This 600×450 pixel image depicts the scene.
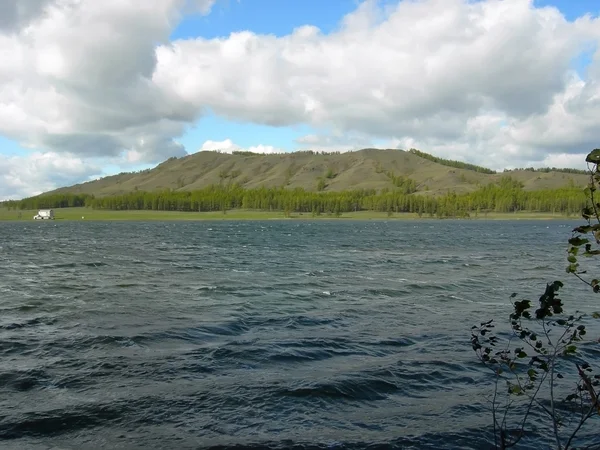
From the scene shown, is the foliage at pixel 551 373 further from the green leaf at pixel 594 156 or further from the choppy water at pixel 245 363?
the choppy water at pixel 245 363

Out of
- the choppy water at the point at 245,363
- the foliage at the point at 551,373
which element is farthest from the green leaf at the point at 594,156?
the choppy water at the point at 245,363

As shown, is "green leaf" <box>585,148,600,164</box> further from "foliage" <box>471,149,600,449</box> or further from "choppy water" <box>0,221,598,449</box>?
"choppy water" <box>0,221,598,449</box>

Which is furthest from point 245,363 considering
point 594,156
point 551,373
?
point 594,156

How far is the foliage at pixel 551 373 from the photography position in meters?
6.20

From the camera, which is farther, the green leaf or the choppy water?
the choppy water

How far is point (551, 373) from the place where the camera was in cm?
807

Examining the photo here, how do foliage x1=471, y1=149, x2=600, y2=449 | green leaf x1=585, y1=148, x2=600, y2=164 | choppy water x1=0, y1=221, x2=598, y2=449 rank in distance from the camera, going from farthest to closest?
1. choppy water x1=0, y1=221, x2=598, y2=449
2. foliage x1=471, y1=149, x2=600, y2=449
3. green leaf x1=585, y1=148, x2=600, y2=164

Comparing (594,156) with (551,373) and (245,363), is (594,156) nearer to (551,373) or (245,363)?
(551,373)

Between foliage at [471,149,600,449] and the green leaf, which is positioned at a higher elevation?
the green leaf

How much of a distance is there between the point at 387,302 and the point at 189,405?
19.8m

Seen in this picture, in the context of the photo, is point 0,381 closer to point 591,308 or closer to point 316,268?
point 591,308

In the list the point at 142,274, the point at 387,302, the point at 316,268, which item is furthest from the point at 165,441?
the point at 316,268

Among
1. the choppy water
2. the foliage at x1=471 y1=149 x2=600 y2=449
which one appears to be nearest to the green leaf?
the foliage at x1=471 y1=149 x2=600 y2=449

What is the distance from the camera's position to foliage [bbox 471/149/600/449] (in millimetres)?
6204
